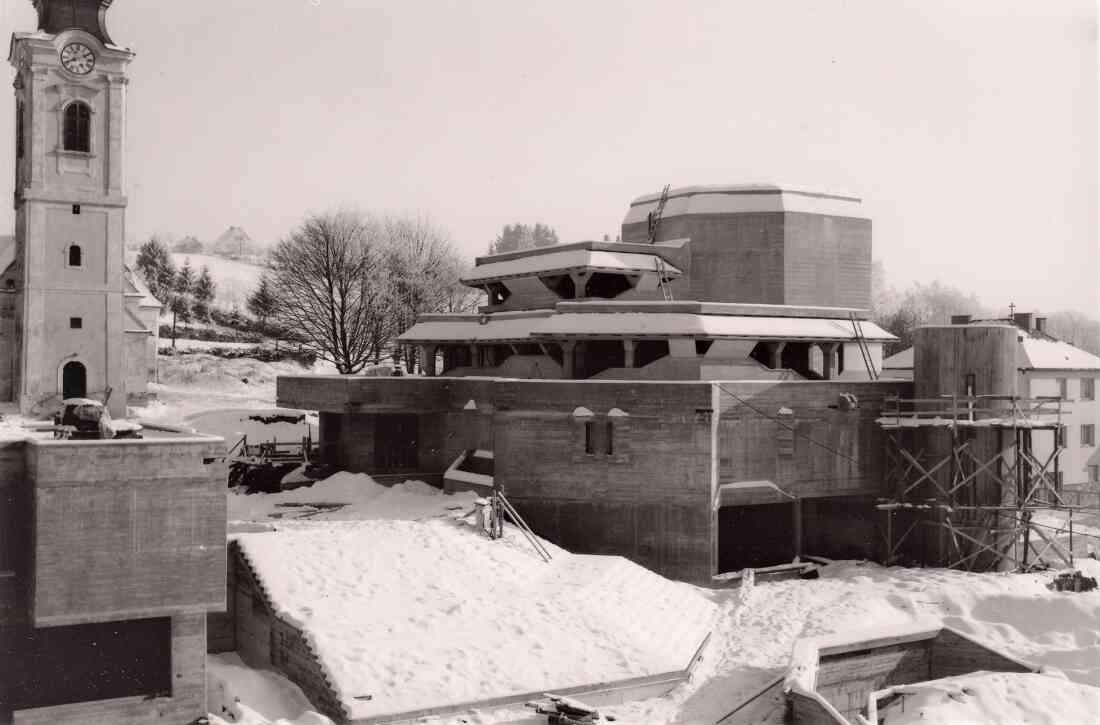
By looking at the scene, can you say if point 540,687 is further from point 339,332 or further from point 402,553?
point 339,332

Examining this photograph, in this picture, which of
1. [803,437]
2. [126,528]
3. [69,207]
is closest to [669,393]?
[803,437]

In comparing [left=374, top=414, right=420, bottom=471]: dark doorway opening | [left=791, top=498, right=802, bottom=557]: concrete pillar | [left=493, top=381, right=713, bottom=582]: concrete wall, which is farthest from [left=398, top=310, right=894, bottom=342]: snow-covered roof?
[left=791, top=498, right=802, bottom=557]: concrete pillar

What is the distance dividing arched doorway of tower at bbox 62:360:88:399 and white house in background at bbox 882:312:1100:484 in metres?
28.6

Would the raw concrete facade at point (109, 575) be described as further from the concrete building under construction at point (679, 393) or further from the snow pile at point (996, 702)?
the snow pile at point (996, 702)

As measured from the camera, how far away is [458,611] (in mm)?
19125

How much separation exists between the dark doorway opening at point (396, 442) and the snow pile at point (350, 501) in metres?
1.37

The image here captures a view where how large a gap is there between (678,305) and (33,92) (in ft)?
64.2

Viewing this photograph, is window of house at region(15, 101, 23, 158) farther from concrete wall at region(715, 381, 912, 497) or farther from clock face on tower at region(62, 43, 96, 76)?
concrete wall at region(715, 381, 912, 497)

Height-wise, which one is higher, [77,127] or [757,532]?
[77,127]

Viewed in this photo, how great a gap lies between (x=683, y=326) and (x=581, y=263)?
4.22 m

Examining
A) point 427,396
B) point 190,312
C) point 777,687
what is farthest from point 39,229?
point 190,312

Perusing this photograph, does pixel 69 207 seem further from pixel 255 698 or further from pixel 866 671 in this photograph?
pixel 866 671

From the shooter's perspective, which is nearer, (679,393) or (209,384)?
(679,393)

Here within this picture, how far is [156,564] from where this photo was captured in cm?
1641
